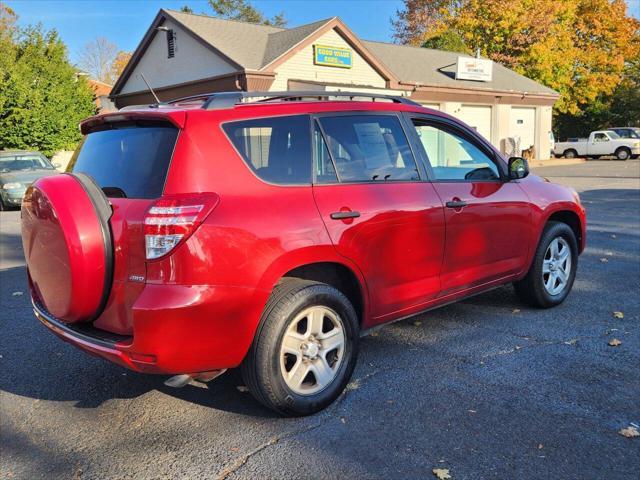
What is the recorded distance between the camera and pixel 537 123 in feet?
110

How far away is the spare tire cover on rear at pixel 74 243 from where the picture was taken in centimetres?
296

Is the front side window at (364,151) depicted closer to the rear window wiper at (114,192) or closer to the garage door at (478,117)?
the rear window wiper at (114,192)

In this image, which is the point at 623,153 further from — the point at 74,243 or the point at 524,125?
the point at 74,243

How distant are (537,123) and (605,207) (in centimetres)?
2261

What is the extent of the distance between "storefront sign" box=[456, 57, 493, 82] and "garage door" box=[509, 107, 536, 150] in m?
3.26

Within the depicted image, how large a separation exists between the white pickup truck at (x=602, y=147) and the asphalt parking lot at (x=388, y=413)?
31.3 m

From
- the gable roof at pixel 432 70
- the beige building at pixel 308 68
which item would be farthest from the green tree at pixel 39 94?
the gable roof at pixel 432 70

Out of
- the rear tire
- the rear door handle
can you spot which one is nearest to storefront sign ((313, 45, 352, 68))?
the rear tire

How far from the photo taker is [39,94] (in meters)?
23.7

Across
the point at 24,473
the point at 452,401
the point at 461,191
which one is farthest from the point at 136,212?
the point at 461,191

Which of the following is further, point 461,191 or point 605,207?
point 605,207

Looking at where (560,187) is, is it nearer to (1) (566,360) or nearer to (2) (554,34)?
(1) (566,360)

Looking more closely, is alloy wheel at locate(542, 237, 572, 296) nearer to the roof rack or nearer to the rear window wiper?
the roof rack

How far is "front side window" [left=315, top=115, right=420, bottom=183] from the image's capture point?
3.63 m
